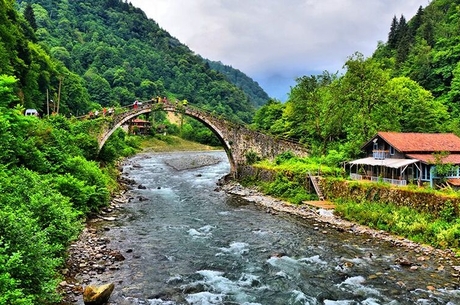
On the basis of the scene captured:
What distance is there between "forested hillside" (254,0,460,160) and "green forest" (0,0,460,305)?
0.37ft

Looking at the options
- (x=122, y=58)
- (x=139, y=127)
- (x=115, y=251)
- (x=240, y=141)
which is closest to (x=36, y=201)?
(x=115, y=251)

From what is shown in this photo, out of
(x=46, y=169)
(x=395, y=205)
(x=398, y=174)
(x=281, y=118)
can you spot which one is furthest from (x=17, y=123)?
(x=281, y=118)

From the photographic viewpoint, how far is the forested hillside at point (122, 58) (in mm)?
101875

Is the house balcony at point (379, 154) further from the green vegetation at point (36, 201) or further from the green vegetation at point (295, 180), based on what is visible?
the green vegetation at point (36, 201)

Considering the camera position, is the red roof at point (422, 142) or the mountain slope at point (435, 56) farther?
the mountain slope at point (435, 56)

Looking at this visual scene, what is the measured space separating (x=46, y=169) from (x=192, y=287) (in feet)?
38.3

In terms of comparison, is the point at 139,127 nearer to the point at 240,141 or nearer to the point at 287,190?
the point at 240,141

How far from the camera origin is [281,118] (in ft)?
184

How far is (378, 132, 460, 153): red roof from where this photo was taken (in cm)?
2559

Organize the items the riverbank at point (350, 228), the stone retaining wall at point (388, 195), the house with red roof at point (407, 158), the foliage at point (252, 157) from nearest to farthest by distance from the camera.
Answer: the riverbank at point (350, 228) → the stone retaining wall at point (388, 195) → the house with red roof at point (407, 158) → the foliage at point (252, 157)

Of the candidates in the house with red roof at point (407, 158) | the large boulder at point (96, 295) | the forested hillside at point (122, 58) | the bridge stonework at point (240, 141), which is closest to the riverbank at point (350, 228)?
the house with red roof at point (407, 158)

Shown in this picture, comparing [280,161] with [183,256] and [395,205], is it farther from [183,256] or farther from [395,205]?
[183,256]

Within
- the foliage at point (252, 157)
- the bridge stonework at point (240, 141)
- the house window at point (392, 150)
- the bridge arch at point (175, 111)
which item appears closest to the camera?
the house window at point (392, 150)

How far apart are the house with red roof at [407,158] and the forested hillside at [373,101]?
3.22 metres
